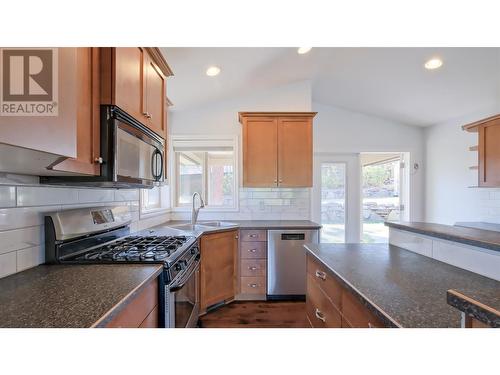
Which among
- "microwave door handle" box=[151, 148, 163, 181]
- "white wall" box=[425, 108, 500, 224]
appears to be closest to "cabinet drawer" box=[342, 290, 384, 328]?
"microwave door handle" box=[151, 148, 163, 181]

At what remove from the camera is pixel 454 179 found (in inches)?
132

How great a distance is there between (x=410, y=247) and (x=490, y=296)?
702 millimetres

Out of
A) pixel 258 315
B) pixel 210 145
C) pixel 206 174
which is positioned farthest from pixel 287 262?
pixel 210 145

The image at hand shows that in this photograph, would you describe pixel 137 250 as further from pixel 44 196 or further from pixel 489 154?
pixel 489 154

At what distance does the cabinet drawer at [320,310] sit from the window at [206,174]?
1.89 metres

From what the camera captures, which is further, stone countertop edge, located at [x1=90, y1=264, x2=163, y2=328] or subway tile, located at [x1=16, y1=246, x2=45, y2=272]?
subway tile, located at [x1=16, y1=246, x2=45, y2=272]

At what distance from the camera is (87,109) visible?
3.50 feet

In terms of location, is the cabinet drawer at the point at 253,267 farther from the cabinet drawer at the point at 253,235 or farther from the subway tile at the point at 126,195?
the subway tile at the point at 126,195

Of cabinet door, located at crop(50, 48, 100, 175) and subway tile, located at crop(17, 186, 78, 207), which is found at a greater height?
cabinet door, located at crop(50, 48, 100, 175)

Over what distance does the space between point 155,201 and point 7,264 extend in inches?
77.8

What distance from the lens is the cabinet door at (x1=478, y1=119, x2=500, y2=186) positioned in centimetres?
237

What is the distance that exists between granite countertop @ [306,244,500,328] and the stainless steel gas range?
0.85 meters
